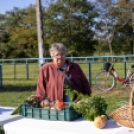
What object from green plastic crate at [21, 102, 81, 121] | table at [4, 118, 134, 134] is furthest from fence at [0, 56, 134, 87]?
table at [4, 118, 134, 134]

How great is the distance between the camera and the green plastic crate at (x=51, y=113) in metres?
2.16

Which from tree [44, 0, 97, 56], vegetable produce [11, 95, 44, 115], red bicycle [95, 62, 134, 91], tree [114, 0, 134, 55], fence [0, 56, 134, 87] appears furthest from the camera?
tree [44, 0, 97, 56]

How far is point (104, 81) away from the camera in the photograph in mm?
8484

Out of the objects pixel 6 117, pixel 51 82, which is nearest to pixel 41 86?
pixel 51 82

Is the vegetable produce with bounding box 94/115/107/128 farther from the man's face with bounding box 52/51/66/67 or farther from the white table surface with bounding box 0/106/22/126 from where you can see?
the man's face with bounding box 52/51/66/67

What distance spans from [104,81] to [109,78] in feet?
0.69

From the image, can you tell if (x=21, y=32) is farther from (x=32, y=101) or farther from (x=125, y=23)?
(x=32, y=101)

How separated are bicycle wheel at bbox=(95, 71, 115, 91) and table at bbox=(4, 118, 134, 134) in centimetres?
632

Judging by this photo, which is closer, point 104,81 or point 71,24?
point 104,81

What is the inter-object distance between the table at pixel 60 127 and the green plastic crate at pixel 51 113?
39 millimetres

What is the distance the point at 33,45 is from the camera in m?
32.2

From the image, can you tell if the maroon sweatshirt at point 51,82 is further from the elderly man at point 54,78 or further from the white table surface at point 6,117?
the white table surface at point 6,117

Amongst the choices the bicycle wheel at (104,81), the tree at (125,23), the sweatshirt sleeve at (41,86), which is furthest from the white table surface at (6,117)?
the tree at (125,23)

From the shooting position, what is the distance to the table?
194 centimetres
